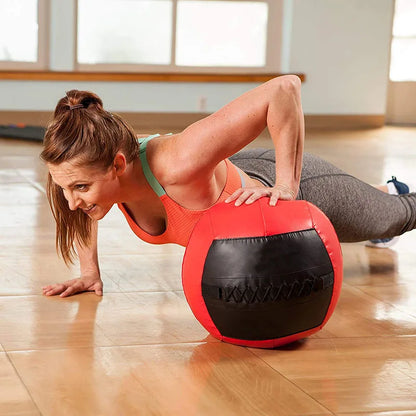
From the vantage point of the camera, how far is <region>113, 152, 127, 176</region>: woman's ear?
1.93 m

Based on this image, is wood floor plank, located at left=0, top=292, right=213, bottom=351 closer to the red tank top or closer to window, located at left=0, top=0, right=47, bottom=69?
the red tank top

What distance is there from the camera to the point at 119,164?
1.95m

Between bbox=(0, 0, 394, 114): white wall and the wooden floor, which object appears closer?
the wooden floor

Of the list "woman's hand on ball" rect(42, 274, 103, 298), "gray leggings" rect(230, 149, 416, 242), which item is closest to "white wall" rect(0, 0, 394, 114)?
"gray leggings" rect(230, 149, 416, 242)

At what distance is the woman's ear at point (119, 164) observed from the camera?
6.33ft

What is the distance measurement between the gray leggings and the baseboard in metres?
4.40

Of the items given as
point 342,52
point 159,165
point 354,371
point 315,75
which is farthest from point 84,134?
point 342,52

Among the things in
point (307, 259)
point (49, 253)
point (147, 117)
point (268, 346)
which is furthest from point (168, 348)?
point (147, 117)

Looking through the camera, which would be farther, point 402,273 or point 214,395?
point 402,273

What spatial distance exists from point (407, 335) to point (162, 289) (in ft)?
2.43

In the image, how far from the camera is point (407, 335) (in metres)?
2.04

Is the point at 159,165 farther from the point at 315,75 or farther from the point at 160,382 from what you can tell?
the point at 315,75

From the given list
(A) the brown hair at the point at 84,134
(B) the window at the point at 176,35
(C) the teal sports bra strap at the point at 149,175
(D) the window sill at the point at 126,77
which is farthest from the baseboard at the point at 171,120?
(A) the brown hair at the point at 84,134

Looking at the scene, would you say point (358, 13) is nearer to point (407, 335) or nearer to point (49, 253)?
point (49, 253)
